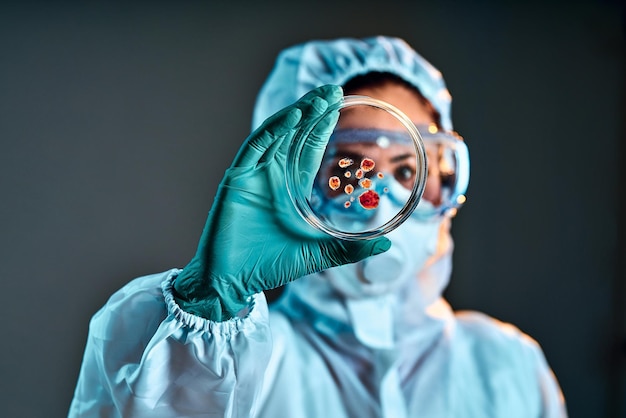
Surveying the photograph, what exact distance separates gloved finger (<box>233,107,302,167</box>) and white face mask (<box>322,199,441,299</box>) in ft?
1.28

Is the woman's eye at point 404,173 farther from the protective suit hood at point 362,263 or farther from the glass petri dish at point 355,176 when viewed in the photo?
the protective suit hood at point 362,263

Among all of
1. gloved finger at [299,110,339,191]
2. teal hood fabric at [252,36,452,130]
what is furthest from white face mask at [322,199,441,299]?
gloved finger at [299,110,339,191]

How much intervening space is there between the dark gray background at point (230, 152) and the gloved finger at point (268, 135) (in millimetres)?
526

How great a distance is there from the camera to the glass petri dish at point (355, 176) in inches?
31.3

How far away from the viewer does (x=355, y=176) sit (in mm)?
810

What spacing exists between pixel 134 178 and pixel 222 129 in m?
0.21

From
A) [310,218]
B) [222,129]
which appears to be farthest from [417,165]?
[222,129]

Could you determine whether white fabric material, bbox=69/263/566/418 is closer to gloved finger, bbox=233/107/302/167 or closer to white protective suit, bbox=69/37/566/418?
white protective suit, bbox=69/37/566/418

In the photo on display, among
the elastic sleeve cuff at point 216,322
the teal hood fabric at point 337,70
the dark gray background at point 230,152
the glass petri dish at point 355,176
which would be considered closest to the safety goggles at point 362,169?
the glass petri dish at point 355,176

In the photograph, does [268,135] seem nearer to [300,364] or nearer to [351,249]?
[351,249]

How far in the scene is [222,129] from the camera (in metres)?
1.32

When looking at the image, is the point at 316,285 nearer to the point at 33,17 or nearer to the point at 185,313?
the point at 185,313

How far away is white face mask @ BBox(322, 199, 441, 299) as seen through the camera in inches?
44.1

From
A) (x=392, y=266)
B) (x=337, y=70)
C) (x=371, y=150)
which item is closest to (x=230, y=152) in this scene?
(x=337, y=70)
